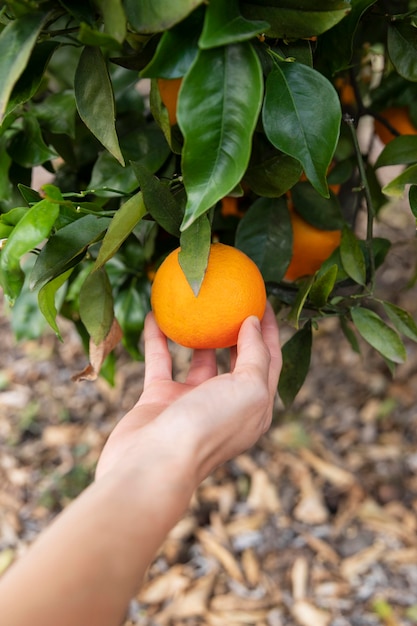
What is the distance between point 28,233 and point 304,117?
0.93 ft

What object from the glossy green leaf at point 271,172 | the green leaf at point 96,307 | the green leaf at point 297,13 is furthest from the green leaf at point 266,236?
the green leaf at point 297,13

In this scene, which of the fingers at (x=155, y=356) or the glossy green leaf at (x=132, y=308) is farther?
the glossy green leaf at (x=132, y=308)

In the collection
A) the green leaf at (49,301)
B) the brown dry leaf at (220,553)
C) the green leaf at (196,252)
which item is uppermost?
the green leaf at (49,301)

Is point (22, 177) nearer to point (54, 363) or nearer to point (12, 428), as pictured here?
point (12, 428)

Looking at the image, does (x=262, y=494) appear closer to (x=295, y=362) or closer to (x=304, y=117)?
(x=295, y=362)

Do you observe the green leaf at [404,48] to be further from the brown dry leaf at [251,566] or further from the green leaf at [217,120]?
the brown dry leaf at [251,566]

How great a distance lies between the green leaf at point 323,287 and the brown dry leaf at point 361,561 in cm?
94

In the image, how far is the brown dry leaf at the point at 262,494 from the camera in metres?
1.70

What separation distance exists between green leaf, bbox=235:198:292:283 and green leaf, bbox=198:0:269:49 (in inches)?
14.4

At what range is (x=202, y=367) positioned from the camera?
0.93 meters

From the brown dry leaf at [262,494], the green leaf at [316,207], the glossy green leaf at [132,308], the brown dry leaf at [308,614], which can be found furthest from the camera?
the brown dry leaf at [262,494]

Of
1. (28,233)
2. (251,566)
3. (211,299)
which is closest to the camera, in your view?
(28,233)

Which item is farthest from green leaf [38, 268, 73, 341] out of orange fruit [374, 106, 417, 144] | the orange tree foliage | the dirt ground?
the dirt ground

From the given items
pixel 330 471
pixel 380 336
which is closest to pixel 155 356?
pixel 380 336
